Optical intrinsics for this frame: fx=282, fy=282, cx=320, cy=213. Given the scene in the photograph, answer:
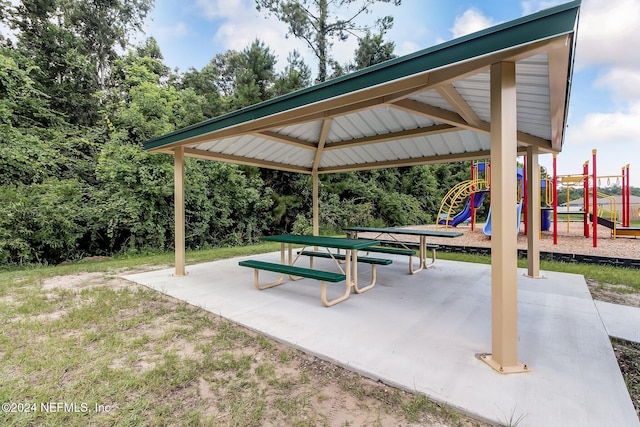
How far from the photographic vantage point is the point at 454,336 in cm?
259

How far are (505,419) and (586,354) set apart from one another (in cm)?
132

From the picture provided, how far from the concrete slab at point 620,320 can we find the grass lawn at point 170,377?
26cm

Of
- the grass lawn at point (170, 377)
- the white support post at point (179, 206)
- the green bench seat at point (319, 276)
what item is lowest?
the grass lawn at point (170, 377)

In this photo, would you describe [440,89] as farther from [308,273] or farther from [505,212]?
[308,273]

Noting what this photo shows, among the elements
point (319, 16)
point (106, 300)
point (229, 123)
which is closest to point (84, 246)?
point (106, 300)

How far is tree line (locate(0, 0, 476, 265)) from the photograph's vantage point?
648 centimetres

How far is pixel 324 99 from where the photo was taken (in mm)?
2697

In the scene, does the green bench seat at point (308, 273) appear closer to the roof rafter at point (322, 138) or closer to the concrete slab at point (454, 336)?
the concrete slab at point (454, 336)

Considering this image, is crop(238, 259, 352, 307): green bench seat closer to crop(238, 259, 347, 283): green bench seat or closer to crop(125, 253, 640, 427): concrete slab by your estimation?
crop(238, 259, 347, 283): green bench seat

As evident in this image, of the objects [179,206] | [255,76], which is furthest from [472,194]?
[179,206]

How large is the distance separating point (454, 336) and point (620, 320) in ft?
6.33

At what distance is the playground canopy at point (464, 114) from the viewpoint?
73.2 inches

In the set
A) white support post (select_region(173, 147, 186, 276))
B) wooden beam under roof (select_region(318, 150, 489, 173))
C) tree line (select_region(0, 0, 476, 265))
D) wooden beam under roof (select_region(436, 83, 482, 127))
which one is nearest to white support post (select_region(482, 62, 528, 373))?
wooden beam under roof (select_region(436, 83, 482, 127))

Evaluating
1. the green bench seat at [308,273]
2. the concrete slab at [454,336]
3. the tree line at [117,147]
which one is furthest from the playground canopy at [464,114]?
the tree line at [117,147]
